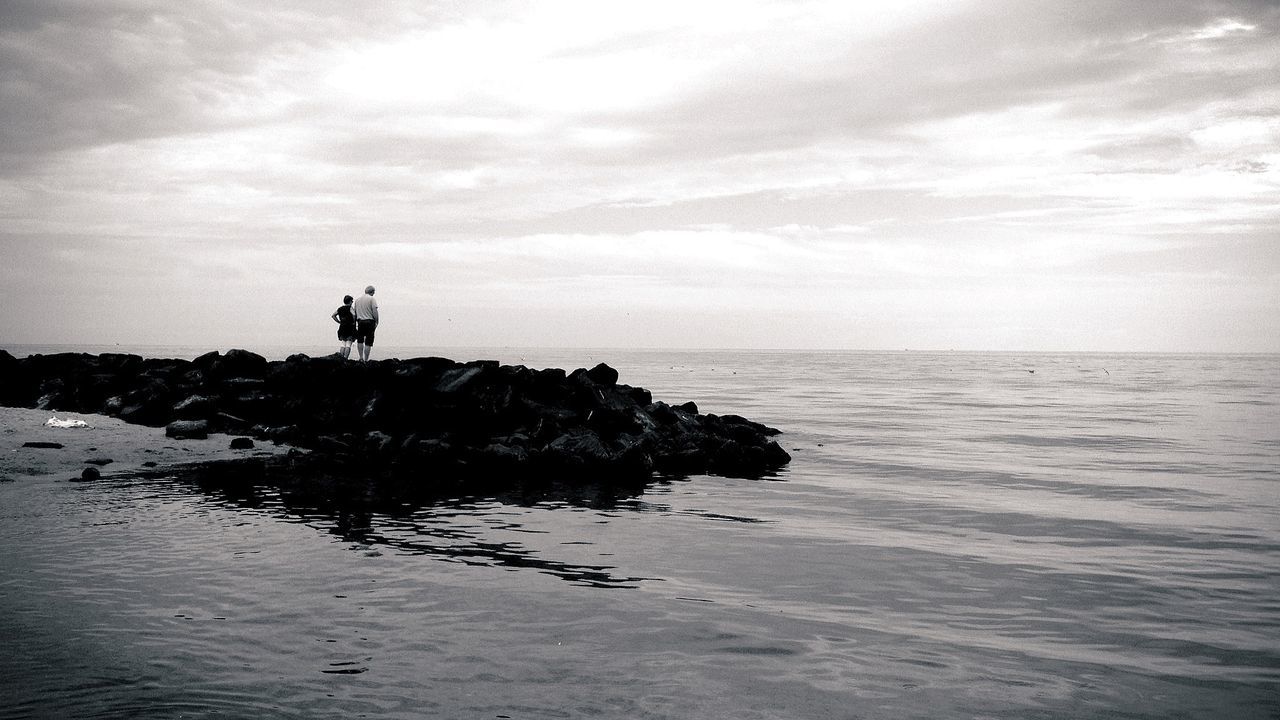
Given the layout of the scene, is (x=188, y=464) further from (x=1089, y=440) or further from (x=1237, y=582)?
(x=1089, y=440)

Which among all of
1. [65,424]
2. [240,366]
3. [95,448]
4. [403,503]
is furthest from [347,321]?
[403,503]

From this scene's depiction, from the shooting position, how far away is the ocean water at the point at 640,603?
731 cm

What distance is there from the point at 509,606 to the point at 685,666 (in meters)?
2.76

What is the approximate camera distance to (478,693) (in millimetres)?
7211

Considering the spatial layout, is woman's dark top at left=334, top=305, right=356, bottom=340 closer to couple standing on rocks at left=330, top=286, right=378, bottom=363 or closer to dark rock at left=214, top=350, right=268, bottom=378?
couple standing on rocks at left=330, top=286, right=378, bottom=363

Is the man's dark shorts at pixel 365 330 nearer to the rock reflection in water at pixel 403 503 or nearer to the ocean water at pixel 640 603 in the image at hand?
the rock reflection in water at pixel 403 503

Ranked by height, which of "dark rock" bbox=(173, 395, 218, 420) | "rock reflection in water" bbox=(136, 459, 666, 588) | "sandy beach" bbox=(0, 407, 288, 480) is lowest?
"rock reflection in water" bbox=(136, 459, 666, 588)

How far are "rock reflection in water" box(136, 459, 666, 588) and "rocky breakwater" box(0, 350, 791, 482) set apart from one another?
6.62 ft

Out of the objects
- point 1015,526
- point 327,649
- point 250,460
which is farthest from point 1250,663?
point 250,460

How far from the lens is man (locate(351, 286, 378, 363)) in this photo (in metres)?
29.4

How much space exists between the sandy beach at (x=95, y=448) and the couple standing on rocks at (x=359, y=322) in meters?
6.08

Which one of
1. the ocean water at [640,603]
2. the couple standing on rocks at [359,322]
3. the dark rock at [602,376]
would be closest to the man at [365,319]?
the couple standing on rocks at [359,322]

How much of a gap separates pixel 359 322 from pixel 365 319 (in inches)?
16.3

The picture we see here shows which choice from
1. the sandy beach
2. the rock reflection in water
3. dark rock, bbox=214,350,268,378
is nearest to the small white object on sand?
the sandy beach
